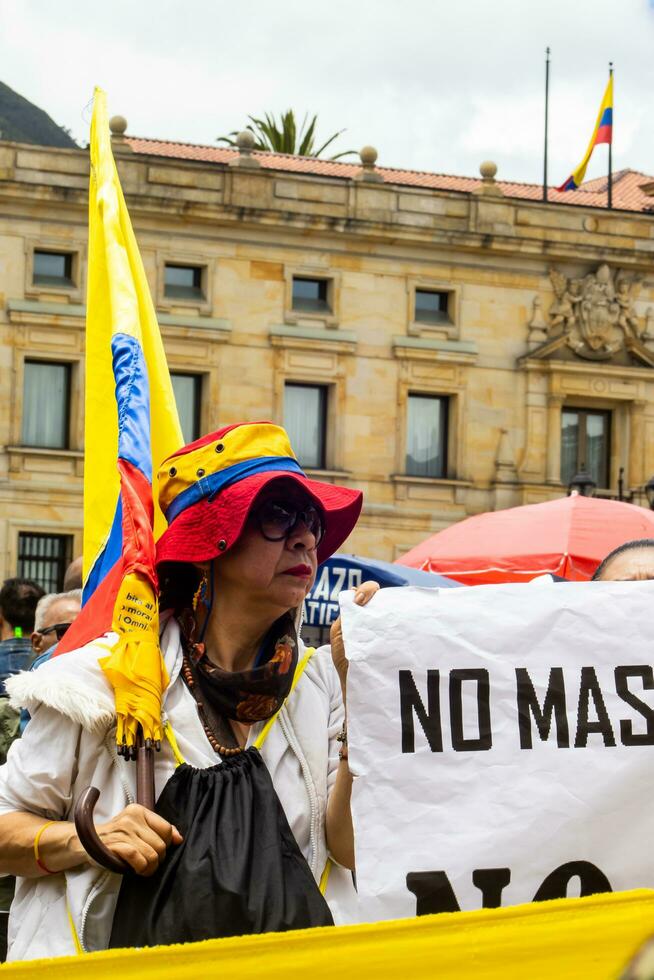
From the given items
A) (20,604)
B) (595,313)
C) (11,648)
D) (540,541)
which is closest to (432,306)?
(595,313)

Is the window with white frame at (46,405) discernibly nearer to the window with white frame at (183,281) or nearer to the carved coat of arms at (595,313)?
the window with white frame at (183,281)

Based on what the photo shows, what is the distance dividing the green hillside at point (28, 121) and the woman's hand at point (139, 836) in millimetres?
81258

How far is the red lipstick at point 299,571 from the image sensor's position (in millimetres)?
3408

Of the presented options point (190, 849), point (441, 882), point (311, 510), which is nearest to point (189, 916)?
point (190, 849)

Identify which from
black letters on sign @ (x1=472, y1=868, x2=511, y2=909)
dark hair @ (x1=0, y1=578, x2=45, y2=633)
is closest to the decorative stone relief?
dark hair @ (x1=0, y1=578, x2=45, y2=633)

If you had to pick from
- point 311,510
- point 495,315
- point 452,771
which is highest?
point 495,315

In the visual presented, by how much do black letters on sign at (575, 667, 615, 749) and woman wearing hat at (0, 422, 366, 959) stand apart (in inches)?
16.5

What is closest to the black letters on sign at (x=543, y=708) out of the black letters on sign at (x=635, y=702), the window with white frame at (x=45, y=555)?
the black letters on sign at (x=635, y=702)

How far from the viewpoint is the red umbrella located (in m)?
11.3

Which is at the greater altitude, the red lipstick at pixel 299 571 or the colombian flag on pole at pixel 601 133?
the colombian flag on pole at pixel 601 133

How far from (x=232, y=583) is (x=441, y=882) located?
645 millimetres

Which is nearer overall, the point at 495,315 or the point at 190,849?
the point at 190,849

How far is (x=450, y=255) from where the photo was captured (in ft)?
131

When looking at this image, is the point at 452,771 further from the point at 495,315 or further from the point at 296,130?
the point at 296,130
